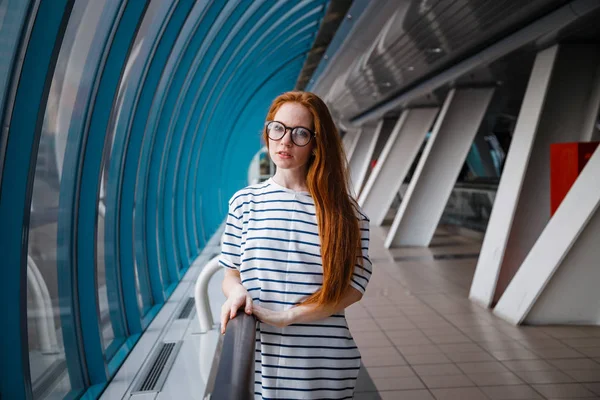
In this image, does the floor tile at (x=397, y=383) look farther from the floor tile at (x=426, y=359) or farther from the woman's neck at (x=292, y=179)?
the woman's neck at (x=292, y=179)

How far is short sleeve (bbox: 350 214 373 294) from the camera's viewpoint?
189 centimetres

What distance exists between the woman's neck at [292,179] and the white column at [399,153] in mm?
13385

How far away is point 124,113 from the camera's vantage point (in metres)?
5.67

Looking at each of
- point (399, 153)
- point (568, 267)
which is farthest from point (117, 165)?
point (399, 153)

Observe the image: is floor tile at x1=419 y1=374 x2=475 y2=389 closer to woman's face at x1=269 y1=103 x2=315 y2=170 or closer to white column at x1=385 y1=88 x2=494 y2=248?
woman's face at x1=269 y1=103 x2=315 y2=170

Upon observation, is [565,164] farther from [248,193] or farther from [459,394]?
[248,193]

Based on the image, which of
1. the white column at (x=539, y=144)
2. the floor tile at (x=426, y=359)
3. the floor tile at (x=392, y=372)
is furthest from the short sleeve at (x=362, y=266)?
the white column at (x=539, y=144)

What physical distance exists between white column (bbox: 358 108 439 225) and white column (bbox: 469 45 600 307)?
305 inches

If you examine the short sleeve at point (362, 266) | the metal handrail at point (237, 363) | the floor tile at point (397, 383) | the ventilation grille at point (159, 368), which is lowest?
the floor tile at point (397, 383)

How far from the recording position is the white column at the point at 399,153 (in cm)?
1524

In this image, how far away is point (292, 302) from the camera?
1.83 metres

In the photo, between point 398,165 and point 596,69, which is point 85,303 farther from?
point 398,165

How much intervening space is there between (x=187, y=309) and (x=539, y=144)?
14.7ft

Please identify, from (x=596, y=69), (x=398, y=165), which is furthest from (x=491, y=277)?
(x=398, y=165)
